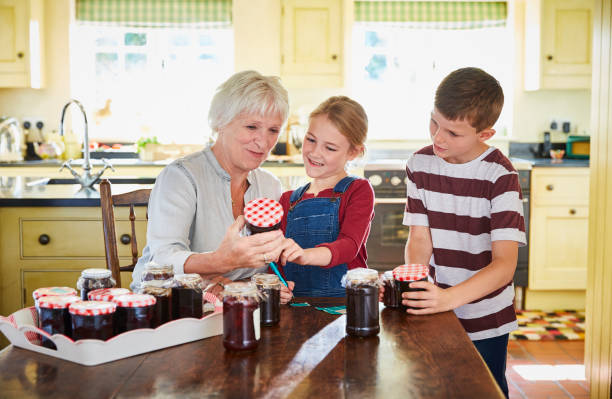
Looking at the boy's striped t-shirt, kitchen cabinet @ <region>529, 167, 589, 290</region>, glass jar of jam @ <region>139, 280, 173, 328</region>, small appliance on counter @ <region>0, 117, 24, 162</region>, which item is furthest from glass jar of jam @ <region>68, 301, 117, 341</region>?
small appliance on counter @ <region>0, 117, 24, 162</region>

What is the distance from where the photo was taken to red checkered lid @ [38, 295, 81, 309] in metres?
1.24

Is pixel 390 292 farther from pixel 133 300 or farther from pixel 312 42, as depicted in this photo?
pixel 312 42

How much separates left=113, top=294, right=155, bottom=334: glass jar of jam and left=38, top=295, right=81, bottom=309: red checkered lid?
87mm

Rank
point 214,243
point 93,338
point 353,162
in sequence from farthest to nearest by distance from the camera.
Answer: point 353,162
point 214,243
point 93,338

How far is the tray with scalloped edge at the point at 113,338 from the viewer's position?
1.18m

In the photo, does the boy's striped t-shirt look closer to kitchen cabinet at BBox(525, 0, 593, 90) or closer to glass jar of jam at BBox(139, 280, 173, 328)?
glass jar of jam at BBox(139, 280, 173, 328)

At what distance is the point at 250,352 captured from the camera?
124cm

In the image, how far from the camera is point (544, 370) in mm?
3369

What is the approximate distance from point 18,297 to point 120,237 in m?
0.49

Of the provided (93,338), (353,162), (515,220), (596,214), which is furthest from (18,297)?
(596,214)

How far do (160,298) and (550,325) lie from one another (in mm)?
3542

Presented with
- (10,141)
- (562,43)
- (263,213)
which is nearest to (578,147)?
(562,43)

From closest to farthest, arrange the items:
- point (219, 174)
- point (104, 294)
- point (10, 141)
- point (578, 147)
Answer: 1. point (104, 294)
2. point (219, 174)
3. point (578, 147)
4. point (10, 141)

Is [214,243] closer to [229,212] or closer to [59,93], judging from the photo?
[229,212]
